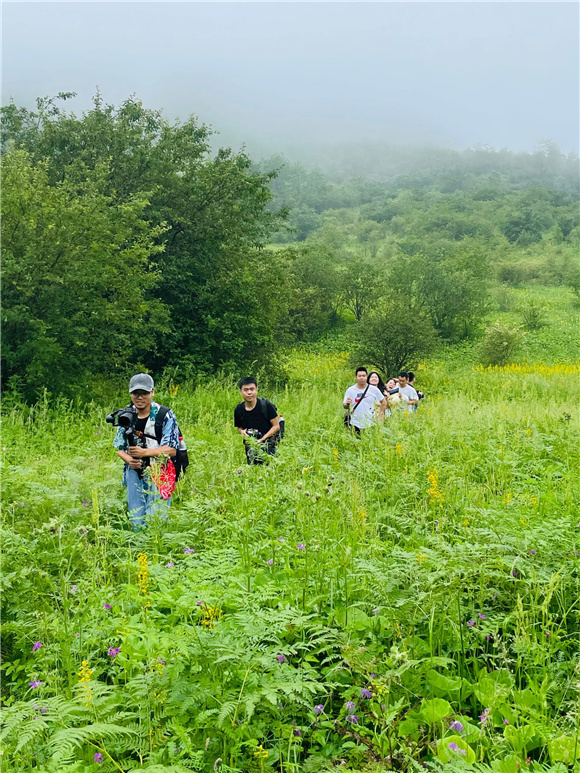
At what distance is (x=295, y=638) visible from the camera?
2.99m

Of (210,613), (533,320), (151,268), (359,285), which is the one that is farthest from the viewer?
(359,285)

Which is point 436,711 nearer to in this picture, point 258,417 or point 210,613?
point 210,613

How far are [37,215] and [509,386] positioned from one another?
48.9 ft

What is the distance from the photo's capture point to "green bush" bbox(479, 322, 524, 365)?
2830cm

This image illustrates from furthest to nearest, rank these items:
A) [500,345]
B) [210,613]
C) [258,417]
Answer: [500,345]
[258,417]
[210,613]

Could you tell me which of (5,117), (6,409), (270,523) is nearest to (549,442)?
(270,523)

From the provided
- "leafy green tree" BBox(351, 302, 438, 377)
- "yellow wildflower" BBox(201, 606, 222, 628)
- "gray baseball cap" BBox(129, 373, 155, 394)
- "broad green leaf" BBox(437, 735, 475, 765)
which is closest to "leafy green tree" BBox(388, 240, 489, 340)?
"leafy green tree" BBox(351, 302, 438, 377)

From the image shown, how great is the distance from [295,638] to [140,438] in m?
2.63

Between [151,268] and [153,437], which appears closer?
[153,437]

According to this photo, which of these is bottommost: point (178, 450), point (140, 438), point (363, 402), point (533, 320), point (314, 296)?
point (533, 320)

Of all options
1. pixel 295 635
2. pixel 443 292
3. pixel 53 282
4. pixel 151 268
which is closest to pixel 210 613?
pixel 295 635

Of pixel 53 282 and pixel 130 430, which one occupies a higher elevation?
pixel 53 282

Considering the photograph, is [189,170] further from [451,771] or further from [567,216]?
[567,216]

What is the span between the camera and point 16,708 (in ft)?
7.13
